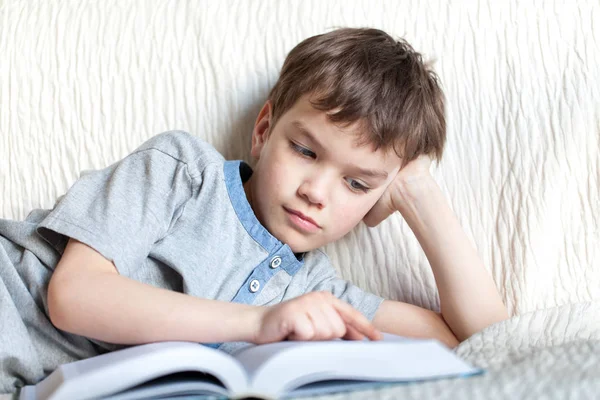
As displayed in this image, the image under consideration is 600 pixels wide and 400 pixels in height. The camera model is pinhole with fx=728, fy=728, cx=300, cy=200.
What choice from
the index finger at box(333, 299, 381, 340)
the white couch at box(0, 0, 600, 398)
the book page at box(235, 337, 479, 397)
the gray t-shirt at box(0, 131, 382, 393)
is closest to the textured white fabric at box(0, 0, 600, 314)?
the white couch at box(0, 0, 600, 398)

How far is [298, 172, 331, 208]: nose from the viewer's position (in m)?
1.02

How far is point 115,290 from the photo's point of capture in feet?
2.75

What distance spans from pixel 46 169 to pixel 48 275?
379 mm

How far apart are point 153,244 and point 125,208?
76mm

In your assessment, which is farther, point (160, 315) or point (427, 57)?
point (427, 57)

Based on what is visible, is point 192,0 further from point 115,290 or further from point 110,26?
point 115,290

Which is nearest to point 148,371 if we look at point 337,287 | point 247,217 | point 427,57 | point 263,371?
point 263,371

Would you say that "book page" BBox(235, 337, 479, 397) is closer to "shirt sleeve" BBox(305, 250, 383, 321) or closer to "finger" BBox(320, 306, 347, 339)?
"finger" BBox(320, 306, 347, 339)

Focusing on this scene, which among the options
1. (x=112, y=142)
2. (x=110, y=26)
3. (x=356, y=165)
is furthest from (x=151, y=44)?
(x=356, y=165)

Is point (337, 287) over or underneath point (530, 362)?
underneath

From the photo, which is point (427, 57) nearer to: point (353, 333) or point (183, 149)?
point (183, 149)

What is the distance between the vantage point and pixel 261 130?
1.19 metres

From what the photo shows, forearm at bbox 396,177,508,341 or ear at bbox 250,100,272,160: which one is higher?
ear at bbox 250,100,272,160

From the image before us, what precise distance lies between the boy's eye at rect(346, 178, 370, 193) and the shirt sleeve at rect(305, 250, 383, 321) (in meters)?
0.16
